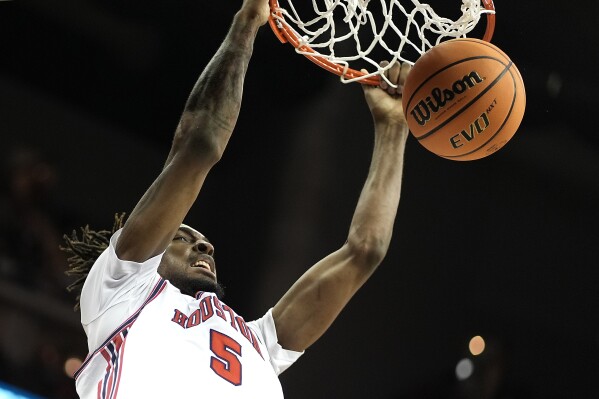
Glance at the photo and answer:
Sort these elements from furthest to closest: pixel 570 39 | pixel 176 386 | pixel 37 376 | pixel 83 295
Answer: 1. pixel 570 39
2. pixel 37 376
3. pixel 83 295
4. pixel 176 386

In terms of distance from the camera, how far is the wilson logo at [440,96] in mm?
2564

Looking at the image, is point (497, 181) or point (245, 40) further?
point (497, 181)

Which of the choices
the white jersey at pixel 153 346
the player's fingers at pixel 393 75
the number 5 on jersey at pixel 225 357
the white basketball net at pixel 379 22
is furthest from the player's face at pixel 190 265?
the player's fingers at pixel 393 75

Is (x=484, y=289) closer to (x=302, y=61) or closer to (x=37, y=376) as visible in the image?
(x=302, y=61)

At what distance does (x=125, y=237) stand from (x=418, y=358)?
2757 millimetres

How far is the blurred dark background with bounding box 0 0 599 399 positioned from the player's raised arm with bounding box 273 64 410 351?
5.95ft

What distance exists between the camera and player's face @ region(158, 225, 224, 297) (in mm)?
2848

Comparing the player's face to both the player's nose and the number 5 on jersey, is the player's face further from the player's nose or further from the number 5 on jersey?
the number 5 on jersey

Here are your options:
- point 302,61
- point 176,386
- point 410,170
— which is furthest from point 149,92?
point 176,386

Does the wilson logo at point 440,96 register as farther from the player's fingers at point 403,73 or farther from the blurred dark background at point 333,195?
the blurred dark background at point 333,195

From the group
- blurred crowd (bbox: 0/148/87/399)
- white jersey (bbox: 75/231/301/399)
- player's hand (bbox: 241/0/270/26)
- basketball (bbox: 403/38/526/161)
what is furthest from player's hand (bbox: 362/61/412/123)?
blurred crowd (bbox: 0/148/87/399)

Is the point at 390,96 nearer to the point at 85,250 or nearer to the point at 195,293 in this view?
the point at 195,293

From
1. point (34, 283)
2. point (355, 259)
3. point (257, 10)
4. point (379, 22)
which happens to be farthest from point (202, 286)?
point (34, 283)

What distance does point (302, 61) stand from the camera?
4.89 meters
